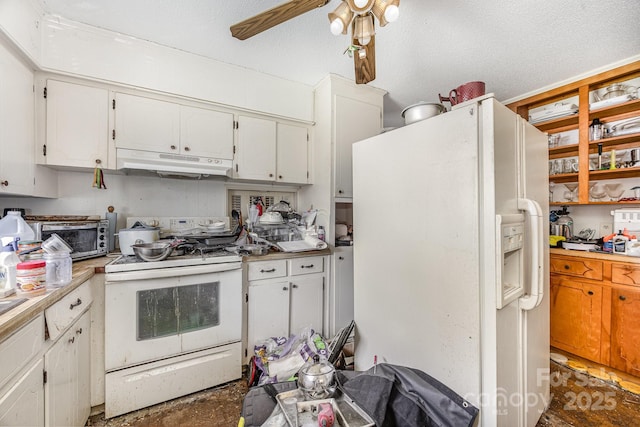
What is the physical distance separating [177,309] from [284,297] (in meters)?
0.76

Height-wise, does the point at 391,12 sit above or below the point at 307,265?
above

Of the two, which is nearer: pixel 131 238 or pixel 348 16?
pixel 348 16

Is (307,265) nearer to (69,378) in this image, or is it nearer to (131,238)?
(131,238)

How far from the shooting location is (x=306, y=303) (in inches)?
85.7

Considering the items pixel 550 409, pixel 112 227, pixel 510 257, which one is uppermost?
pixel 112 227

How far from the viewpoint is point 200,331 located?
5.61ft

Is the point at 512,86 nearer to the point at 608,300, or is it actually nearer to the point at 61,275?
the point at 608,300

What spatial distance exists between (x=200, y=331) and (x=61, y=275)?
83cm

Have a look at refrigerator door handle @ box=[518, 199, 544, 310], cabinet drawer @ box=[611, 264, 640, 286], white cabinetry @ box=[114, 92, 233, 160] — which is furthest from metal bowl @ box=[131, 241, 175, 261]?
cabinet drawer @ box=[611, 264, 640, 286]

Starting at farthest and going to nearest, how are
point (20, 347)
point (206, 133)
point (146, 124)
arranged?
point (206, 133) < point (146, 124) < point (20, 347)

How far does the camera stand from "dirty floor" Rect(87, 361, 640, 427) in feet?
4.89

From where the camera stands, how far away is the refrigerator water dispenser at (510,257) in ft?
3.45

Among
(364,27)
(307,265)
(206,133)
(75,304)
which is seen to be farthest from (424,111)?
(75,304)

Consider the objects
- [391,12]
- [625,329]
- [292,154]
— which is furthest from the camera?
[292,154]
